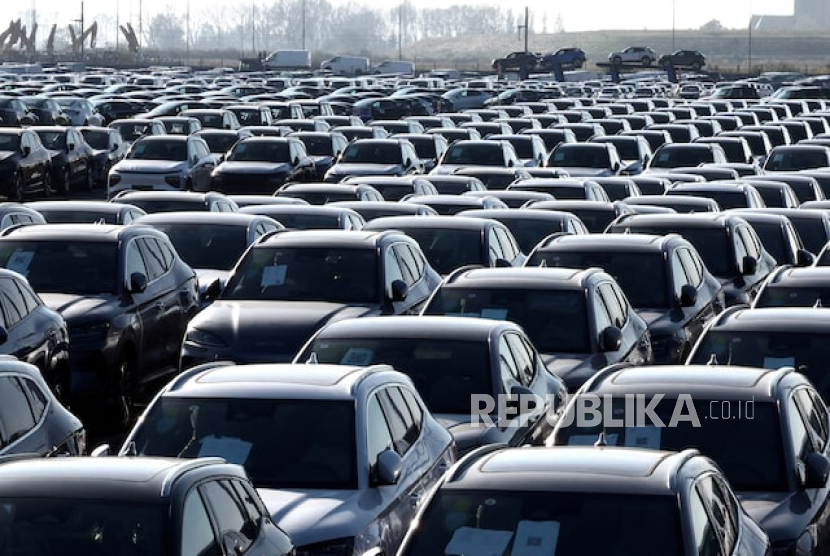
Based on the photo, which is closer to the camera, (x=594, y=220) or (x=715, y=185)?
(x=594, y=220)

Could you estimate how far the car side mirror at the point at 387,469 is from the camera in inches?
379

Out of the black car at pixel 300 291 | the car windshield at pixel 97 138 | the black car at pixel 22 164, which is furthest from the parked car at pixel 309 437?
the car windshield at pixel 97 138

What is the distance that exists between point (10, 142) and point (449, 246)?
63.1 ft

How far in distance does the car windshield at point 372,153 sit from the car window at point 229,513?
25.5 m

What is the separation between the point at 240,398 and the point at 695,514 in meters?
2.89

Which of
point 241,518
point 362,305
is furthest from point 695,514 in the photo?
point 362,305

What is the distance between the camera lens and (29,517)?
745cm

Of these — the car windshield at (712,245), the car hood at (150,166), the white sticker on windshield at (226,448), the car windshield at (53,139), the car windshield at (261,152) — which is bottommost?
the car windshield at (53,139)

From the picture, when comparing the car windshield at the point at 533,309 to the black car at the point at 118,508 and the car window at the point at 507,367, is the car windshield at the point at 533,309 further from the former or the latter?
the black car at the point at 118,508

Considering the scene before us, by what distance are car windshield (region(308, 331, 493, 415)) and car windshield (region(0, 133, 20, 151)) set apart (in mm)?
25546

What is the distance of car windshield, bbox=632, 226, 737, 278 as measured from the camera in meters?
19.8

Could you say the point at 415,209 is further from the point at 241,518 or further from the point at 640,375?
the point at 241,518

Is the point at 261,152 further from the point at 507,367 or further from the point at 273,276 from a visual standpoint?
the point at 507,367

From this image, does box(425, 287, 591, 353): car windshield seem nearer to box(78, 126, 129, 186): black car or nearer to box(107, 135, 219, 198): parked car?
box(107, 135, 219, 198): parked car
